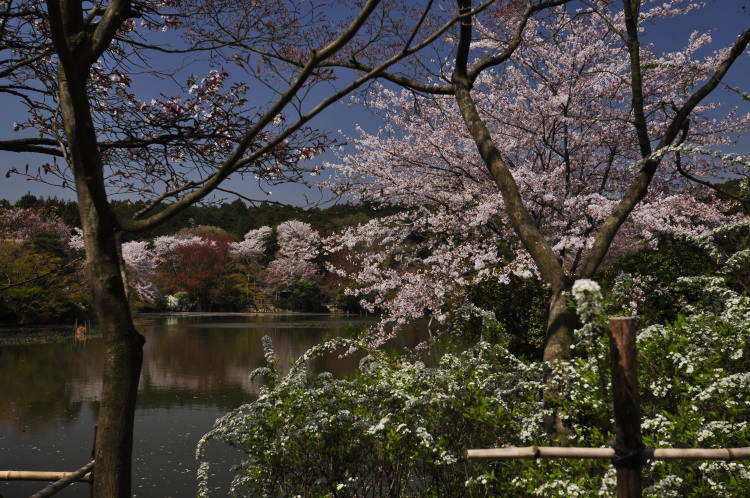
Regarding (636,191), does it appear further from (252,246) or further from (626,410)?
(252,246)

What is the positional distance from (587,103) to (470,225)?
222 centimetres

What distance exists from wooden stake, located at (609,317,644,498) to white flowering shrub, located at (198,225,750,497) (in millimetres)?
399

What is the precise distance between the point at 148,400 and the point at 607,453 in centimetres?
942

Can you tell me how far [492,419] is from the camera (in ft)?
10.1

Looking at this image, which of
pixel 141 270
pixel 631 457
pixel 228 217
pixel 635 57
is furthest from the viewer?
pixel 228 217

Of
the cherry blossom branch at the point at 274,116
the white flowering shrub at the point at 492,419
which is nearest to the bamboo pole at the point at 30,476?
the white flowering shrub at the point at 492,419

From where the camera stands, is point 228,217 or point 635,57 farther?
point 228,217

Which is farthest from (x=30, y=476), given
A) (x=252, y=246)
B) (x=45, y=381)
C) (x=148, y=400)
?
(x=252, y=246)

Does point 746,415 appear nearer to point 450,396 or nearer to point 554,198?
point 450,396

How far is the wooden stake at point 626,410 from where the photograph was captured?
187 cm

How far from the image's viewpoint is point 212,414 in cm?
886

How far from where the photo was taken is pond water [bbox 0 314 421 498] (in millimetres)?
6453

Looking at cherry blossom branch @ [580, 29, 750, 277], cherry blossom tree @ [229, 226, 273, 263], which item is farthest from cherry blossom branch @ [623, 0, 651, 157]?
cherry blossom tree @ [229, 226, 273, 263]

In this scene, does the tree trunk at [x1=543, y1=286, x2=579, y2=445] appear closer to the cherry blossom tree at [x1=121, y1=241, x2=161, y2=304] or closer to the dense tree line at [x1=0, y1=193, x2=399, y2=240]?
the dense tree line at [x1=0, y1=193, x2=399, y2=240]
